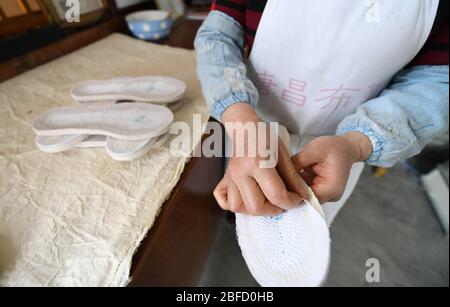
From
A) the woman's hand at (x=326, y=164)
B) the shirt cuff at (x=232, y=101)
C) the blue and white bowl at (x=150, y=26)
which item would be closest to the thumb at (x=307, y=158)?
the woman's hand at (x=326, y=164)

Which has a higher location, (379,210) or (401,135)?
(401,135)

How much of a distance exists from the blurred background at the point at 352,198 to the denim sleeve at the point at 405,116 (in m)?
0.17

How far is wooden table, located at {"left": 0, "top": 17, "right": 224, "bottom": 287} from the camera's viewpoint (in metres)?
0.29

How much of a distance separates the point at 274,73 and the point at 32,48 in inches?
20.7

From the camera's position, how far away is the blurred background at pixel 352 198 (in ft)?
1.56

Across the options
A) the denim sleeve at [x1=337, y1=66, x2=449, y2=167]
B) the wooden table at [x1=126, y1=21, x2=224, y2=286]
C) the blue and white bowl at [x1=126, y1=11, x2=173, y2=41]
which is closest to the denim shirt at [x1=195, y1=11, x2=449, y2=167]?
the denim sleeve at [x1=337, y1=66, x2=449, y2=167]

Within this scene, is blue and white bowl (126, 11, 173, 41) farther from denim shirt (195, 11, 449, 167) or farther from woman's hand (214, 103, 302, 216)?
woman's hand (214, 103, 302, 216)

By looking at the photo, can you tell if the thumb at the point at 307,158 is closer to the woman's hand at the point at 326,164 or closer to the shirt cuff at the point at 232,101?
the woman's hand at the point at 326,164

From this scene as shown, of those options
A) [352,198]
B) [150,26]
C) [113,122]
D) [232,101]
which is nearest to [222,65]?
[232,101]

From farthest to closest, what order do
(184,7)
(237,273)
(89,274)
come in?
(184,7) < (237,273) < (89,274)

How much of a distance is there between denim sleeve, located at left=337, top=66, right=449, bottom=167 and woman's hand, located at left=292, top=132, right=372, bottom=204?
0.04 m

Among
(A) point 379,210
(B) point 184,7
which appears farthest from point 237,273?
(B) point 184,7

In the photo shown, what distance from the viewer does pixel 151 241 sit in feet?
0.88

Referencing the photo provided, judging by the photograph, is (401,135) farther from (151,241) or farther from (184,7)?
(184,7)
